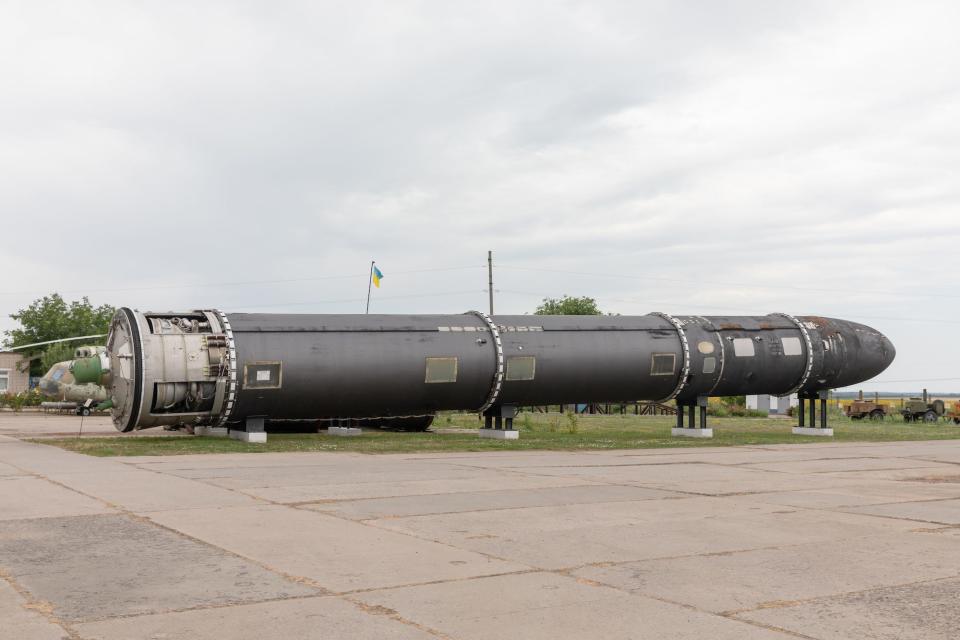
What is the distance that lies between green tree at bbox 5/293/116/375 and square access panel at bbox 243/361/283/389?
51.2 metres

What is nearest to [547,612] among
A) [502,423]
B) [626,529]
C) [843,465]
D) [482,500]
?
[626,529]

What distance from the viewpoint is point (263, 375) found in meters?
21.3

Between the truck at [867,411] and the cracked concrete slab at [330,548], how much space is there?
3936 centimetres

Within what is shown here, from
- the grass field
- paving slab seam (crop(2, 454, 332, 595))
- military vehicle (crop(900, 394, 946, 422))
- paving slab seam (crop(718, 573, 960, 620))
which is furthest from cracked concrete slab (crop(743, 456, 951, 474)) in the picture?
military vehicle (crop(900, 394, 946, 422))

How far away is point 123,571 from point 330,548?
1837 mm

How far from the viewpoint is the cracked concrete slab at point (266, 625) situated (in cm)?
570

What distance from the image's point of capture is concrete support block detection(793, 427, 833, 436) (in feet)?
90.3

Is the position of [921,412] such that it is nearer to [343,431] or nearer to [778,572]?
[343,431]

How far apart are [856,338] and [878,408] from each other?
59.5ft

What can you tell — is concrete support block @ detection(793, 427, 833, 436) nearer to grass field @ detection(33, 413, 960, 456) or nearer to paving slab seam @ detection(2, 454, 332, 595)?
grass field @ detection(33, 413, 960, 456)

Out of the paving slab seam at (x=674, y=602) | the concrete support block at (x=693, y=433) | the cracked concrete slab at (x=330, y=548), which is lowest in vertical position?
the cracked concrete slab at (x=330, y=548)

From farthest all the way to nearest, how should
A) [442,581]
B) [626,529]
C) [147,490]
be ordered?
[147,490], [626,529], [442,581]

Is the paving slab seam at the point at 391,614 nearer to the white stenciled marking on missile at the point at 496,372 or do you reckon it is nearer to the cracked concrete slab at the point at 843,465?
the cracked concrete slab at the point at 843,465

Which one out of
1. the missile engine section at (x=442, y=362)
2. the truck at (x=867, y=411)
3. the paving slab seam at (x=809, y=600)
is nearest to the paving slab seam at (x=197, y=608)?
the paving slab seam at (x=809, y=600)
